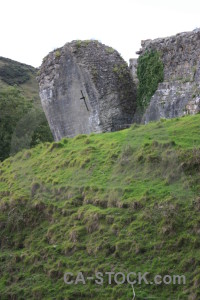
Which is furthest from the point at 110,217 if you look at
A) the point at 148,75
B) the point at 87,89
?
the point at 148,75

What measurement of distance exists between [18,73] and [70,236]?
262 feet

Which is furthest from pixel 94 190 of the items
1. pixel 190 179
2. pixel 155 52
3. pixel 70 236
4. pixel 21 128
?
pixel 21 128

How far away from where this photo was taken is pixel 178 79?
17.4 meters

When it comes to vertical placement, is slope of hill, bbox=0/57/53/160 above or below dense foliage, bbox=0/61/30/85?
below

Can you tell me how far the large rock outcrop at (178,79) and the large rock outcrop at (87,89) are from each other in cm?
147

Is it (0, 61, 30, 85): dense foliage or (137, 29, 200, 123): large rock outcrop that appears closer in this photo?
(137, 29, 200, 123): large rock outcrop

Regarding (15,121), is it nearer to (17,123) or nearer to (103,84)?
(17,123)

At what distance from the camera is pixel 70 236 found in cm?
1096

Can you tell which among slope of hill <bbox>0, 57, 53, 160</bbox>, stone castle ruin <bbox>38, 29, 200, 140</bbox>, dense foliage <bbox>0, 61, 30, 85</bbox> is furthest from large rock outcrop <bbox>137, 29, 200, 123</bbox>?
dense foliage <bbox>0, 61, 30, 85</bbox>

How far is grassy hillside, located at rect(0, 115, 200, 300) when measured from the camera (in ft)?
30.1

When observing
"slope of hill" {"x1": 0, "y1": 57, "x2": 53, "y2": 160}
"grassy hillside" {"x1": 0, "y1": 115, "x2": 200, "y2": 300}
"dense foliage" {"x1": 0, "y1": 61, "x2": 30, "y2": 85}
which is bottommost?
"grassy hillside" {"x1": 0, "y1": 115, "x2": 200, "y2": 300}

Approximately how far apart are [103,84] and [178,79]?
3.21 metres

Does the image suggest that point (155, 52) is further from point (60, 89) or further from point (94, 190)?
point (94, 190)

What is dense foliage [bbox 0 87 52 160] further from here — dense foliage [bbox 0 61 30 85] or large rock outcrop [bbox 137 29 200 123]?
dense foliage [bbox 0 61 30 85]
